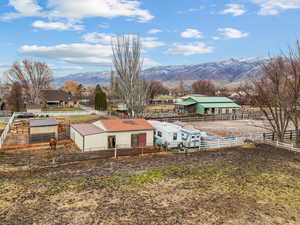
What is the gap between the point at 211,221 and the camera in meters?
9.45

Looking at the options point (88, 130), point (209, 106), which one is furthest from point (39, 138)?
point (209, 106)

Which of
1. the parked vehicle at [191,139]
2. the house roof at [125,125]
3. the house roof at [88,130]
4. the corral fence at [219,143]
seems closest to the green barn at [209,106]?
the corral fence at [219,143]

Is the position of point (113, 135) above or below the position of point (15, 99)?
below

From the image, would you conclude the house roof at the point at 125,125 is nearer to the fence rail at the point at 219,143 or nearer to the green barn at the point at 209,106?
the fence rail at the point at 219,143

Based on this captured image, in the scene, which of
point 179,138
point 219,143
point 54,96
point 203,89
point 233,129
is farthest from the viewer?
point 203,89

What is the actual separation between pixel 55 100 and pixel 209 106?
1808 inches

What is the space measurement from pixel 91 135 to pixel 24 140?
9.79m

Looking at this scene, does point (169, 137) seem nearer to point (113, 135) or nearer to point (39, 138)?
point (113, 135)

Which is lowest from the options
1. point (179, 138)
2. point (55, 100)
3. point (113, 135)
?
point (179, 138)

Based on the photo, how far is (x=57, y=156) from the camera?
18.9 m

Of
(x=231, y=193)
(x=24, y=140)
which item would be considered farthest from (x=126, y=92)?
(x=231, y=193)

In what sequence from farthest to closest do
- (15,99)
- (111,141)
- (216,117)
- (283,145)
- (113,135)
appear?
1. (15,99)
2. (216,117)
3. (283,145)
4. (111,141)
5. (113,135)

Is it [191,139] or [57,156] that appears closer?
[57,156]

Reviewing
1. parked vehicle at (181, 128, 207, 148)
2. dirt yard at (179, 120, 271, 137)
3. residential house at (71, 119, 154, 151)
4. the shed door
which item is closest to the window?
residential house at (71, 119, 154, 151)
